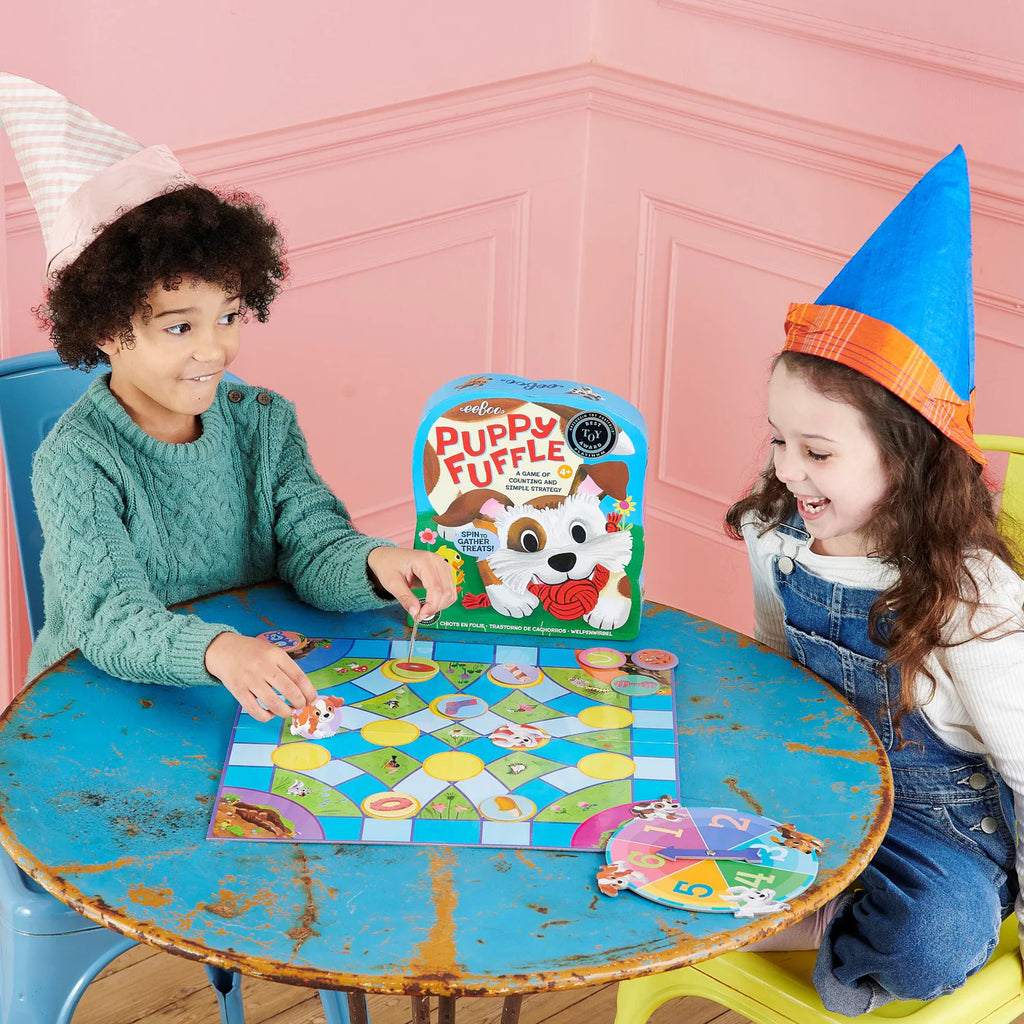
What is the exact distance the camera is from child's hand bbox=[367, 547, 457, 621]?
166 centimetres

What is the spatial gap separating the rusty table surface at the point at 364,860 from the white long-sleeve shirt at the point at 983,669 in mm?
130

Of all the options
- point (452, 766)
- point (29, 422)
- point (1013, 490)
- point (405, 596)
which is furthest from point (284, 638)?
point (1013, 490)

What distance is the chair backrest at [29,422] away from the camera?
194 centimetres

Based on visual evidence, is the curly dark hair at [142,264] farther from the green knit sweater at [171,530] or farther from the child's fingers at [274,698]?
the child's fingers at [274,698]

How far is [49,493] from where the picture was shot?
5.47ft

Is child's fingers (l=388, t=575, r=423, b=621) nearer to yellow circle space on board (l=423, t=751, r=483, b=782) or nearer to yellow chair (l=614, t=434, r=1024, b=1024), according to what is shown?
yellow circle space on board (l=423, t=751, r=483, b=782)

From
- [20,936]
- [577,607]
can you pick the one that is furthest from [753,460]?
[20,936]

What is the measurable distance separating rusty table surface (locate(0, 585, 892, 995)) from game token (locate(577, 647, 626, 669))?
0.10 m

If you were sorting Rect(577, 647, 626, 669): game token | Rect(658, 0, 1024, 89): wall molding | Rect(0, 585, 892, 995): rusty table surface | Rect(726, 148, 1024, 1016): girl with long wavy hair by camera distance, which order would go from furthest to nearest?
1. Rect(658, 0, 1024, 89): wall molding
2. Rect(577, 647, 626, 669): game token
3. Rect(726, 148, 1024, 1016): girl with long wavy hair
4. Rect(0, 585, 892, 995): rusty table surface

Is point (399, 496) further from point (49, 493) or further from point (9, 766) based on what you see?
point (9, 766)

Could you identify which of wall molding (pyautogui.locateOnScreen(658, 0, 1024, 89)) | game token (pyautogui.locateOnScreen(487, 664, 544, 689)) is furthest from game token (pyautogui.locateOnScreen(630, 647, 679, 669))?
wall molding (pyautogui.locateOnScreen(658, 0, 1024, 89))

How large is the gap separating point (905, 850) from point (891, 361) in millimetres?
572

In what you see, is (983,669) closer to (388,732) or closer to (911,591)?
(911,591)

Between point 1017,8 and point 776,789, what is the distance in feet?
5.28
